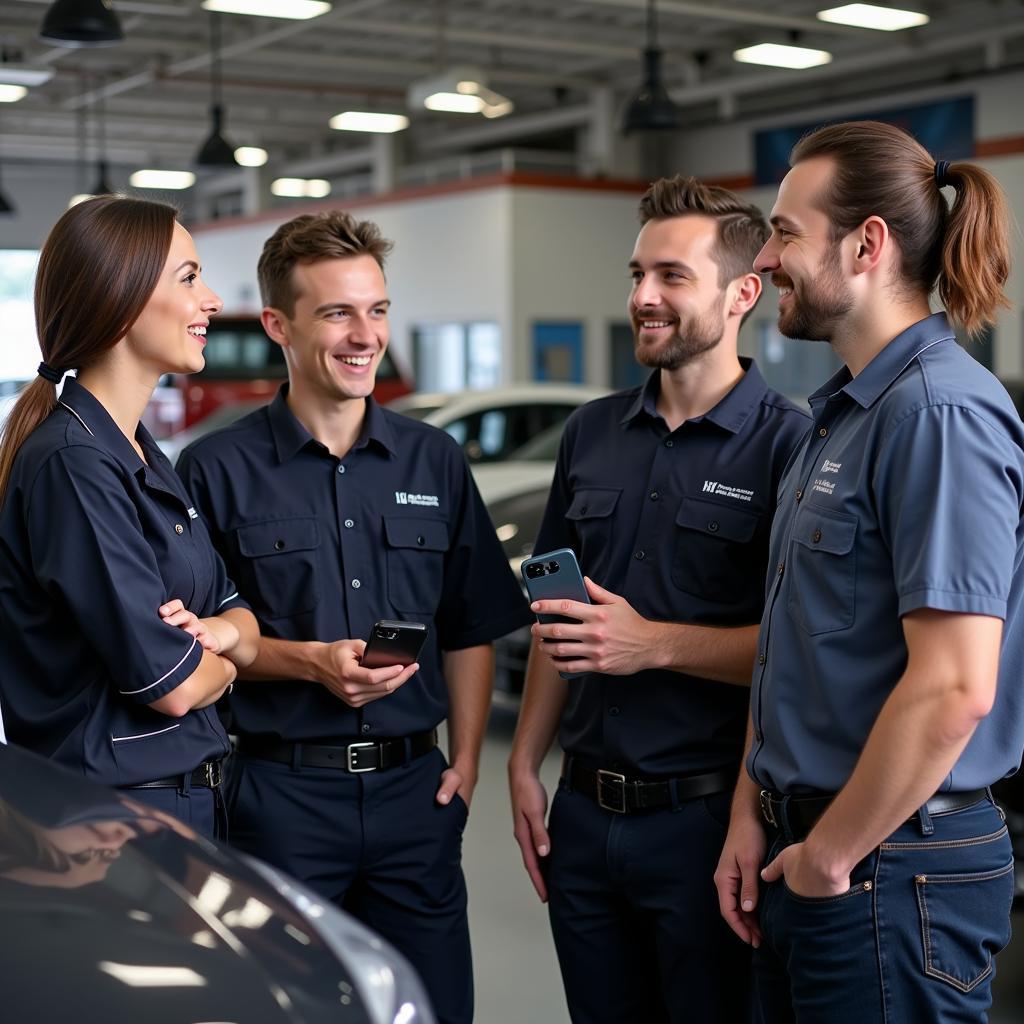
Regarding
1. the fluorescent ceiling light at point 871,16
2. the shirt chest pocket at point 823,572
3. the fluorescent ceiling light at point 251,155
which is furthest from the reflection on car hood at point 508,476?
the fluorescent ceiling light at point 251,155

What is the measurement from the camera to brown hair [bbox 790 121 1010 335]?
1874 millimetres

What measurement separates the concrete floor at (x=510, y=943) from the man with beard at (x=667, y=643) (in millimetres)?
1112

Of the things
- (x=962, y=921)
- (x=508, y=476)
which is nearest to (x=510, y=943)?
(x=962, y=921)

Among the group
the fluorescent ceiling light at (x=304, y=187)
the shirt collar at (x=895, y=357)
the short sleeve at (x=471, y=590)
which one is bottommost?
the fluorescent ceiling light at (x=304, y=187)

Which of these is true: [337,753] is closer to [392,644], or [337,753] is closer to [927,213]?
[392,644]

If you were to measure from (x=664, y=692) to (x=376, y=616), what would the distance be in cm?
57

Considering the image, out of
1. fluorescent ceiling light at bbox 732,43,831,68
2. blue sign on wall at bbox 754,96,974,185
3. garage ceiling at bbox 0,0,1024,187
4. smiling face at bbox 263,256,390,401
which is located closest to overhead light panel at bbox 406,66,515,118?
garage ceiling at bbox 0,0,1024,187

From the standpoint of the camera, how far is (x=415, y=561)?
264cm

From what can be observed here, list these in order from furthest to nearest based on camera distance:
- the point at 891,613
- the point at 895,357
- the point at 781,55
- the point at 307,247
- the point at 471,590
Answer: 1. the point at 781,55
2. the point at 471,590
3. the point at 307,247
4. the point at 895,357
5. the point at 891,613

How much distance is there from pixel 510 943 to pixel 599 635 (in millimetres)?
1931

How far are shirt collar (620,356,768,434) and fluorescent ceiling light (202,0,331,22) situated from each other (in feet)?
33.0

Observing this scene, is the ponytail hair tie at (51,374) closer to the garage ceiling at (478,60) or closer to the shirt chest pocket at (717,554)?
the shirt chest pocket at (717,554)

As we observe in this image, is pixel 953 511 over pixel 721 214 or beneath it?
beneath

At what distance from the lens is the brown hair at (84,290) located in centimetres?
211
